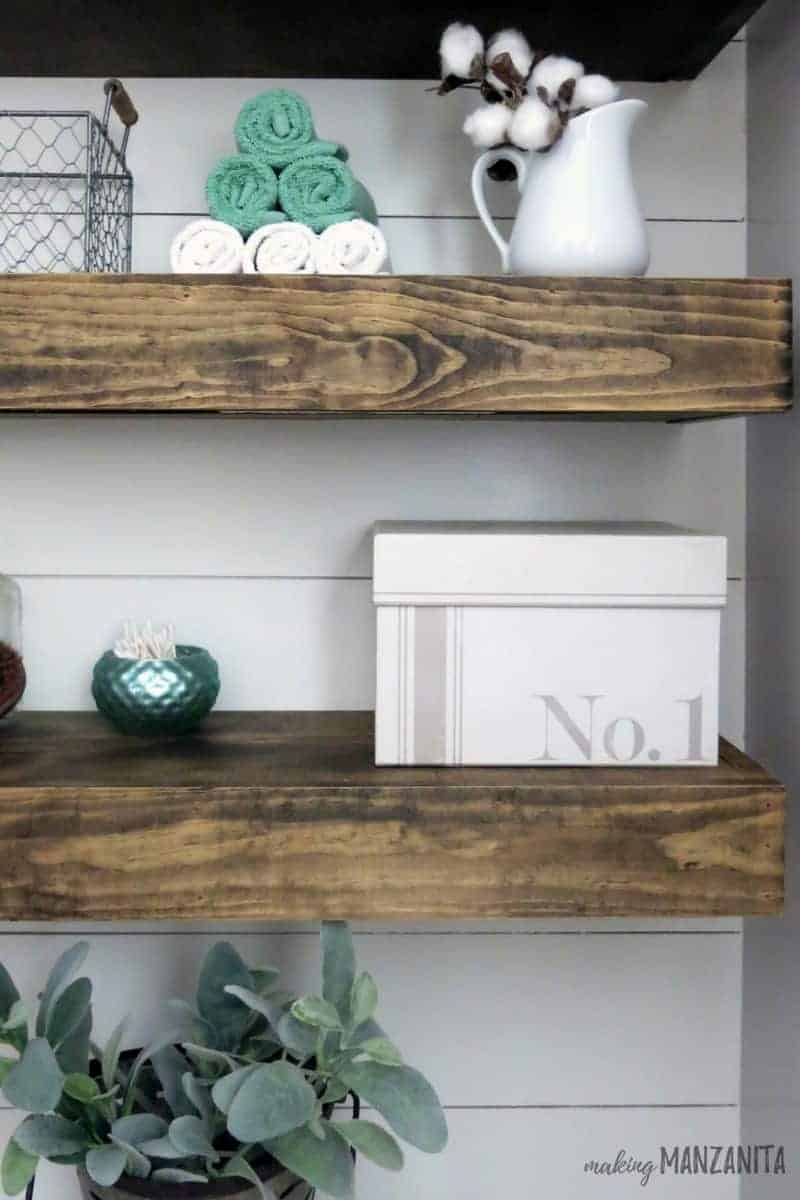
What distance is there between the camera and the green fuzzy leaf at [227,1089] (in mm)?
964

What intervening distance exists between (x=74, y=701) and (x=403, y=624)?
17.0 inches

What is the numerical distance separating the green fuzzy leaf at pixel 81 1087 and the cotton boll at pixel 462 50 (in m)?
0.90

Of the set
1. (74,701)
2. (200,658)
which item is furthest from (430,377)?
(74,701)

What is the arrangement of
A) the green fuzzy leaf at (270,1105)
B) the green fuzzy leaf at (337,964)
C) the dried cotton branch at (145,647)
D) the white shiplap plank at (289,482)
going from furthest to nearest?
the white shiplap plank at (289,482) < the dried cotton branch at (145,647) < the green fuzzy leaf at (337,964) < the green fuzzy leaf at (270,1105)

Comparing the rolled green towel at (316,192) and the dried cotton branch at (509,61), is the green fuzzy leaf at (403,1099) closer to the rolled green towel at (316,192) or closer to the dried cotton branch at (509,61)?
the rolled green towel at (316,192)

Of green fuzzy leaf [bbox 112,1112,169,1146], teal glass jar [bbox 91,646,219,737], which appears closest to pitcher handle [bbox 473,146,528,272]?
teal glass jar [bbox 91,646,219,737]

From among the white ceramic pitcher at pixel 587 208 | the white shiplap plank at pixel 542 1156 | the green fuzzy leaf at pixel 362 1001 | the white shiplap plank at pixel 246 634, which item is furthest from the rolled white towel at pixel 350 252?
the white shiplap plank at pixel 542 1156

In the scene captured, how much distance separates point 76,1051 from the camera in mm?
1060

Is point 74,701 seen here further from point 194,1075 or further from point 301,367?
point 301,367

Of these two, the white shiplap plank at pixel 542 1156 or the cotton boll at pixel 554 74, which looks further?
the white shiplap plank at pixel 542 1156

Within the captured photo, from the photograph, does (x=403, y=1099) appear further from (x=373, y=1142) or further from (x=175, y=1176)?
(x=175, y=1176)

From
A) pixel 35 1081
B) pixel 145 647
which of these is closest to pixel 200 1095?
pixel 35 1081

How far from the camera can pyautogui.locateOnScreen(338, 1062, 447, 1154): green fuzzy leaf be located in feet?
3.18

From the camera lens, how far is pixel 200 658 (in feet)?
3.77
